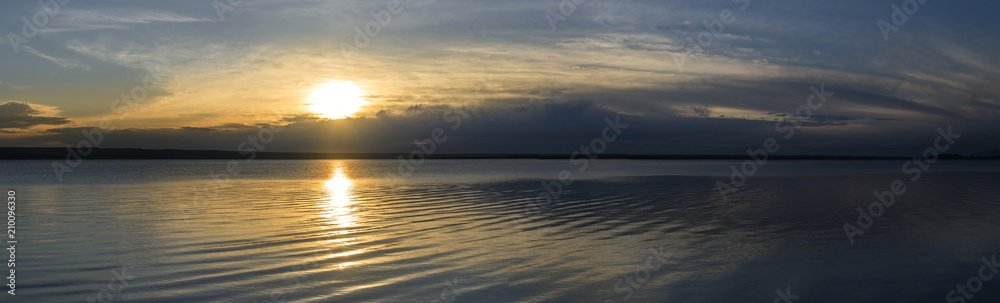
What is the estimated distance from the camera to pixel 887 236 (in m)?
11.4

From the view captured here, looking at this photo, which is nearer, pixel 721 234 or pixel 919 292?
pixel 919 292

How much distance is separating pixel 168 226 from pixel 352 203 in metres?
6.88

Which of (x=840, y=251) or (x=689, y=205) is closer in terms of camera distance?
(x=840, y=251)

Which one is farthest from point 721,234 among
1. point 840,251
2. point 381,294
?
point 381,294

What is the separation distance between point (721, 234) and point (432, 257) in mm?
5631

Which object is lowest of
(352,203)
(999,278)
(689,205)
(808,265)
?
(999,278)

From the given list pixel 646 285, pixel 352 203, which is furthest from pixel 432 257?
pixel 352 203

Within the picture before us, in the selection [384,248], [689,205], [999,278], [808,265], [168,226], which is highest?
[168,226]

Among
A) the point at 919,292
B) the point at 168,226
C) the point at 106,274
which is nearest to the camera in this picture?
the point at 919,292

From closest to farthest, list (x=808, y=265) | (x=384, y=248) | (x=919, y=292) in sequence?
(x=919, y=292), (x=808, y=265), (x=384, y=248)

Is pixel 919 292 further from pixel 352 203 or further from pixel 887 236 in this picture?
pixel 352 203

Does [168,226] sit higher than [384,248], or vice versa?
[168,226]

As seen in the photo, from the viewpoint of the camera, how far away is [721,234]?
38.1 ft

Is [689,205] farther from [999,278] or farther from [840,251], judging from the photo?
[999,278]
